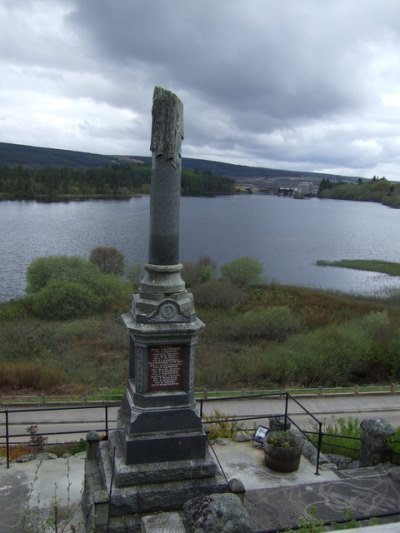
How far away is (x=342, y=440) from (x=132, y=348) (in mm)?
5663

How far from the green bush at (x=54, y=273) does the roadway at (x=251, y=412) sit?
19930 mm

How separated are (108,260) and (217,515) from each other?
39595 mm

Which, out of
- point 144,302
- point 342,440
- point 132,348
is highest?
point 144,302

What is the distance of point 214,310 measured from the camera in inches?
1341

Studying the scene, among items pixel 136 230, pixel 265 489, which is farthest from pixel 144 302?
pixel 136 230

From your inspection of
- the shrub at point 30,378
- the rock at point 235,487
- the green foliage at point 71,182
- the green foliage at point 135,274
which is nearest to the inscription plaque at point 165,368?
the rock at point 235,487

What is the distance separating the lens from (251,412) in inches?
553

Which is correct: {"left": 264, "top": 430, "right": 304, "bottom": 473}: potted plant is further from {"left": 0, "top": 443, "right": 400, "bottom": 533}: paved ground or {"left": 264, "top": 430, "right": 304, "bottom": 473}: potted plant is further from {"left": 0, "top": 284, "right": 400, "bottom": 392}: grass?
{"left": 0, "top": 284, "right": 400, "bottom": 392}: grass

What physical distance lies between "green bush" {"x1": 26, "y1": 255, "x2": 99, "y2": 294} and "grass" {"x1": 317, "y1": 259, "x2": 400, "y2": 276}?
2828 cm

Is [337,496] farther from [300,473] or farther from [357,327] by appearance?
[357,327]

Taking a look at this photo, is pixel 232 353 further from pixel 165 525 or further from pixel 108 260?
pixel 108 260

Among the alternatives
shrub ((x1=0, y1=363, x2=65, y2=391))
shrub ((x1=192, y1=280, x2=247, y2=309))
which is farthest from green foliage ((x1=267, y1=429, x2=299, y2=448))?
shrub ((x1=192, y1=280, x2=247, y2=309))

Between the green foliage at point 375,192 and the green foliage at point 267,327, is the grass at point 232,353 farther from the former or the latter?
the green foliage at point 375,192

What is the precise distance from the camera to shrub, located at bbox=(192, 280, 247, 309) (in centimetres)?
3506
